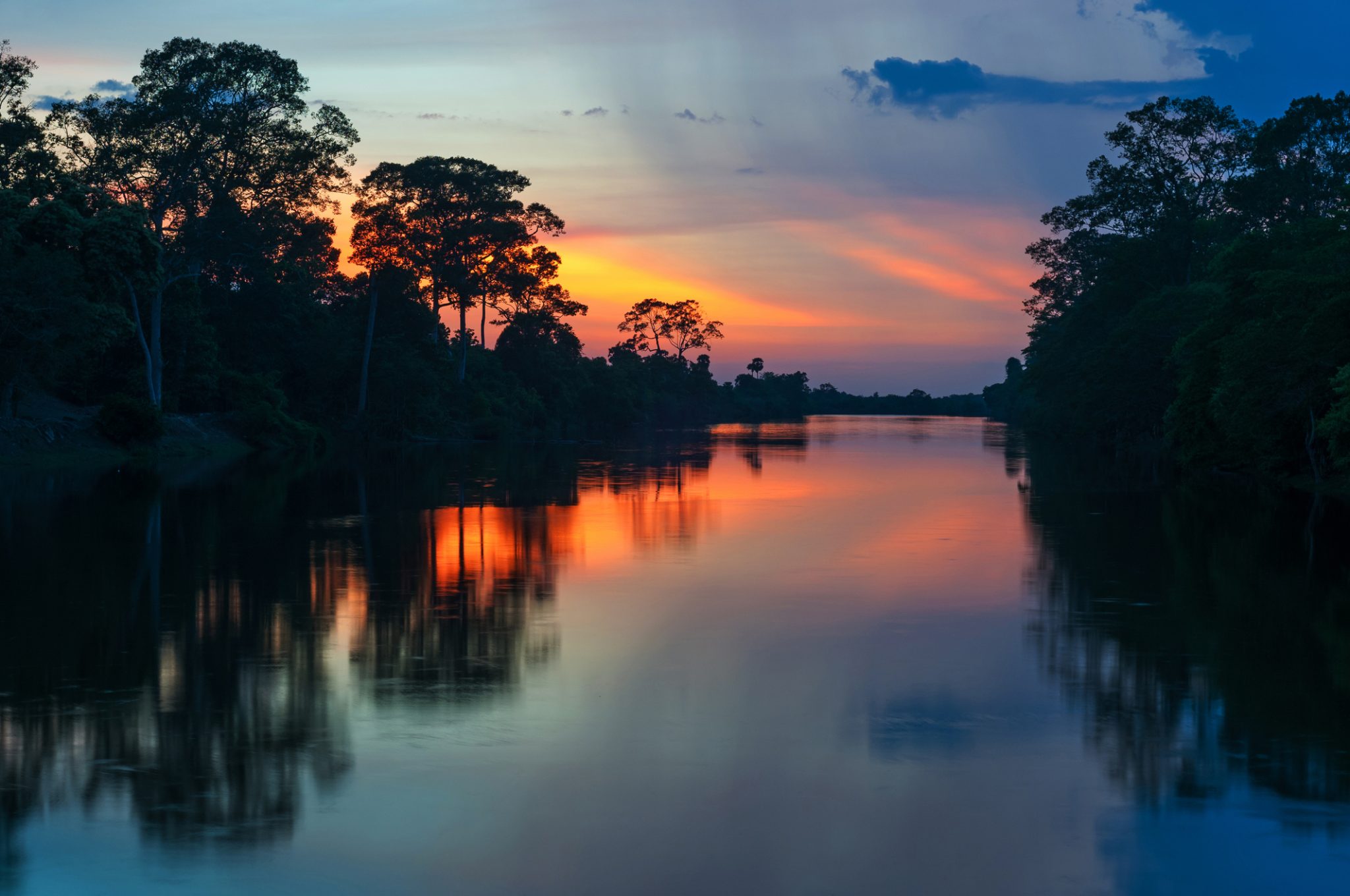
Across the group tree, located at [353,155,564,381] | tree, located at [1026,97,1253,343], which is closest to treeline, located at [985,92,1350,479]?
tree, located at [1026,97,1253,343]

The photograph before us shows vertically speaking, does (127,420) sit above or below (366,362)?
below

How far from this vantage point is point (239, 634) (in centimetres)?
1273

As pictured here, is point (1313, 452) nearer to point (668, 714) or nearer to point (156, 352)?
point (668, 714)

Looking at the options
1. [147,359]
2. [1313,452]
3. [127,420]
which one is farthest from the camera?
[147,359]

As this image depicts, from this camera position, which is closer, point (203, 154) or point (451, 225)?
point (203, 154)

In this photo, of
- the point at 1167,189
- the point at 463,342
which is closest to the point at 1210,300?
the point at 1167,189

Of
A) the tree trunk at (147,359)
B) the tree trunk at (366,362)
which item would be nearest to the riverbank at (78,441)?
the tree trunk at (147,359)

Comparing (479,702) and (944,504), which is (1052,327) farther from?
(479,702)

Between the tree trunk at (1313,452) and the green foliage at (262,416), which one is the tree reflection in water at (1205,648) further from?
the green foliage at (262,416)

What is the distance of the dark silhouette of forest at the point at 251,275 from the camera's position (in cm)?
4394

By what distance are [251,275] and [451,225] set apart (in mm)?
14551

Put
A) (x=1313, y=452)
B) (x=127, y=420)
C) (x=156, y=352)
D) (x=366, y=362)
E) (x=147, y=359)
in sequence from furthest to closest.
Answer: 1. (x=366, y=362)
2. (x=156, y=352)
3. (x=147, y=359)
4. (x=127, y=420)
5. (x=1313, y=452)

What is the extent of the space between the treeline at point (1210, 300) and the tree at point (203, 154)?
1447 inches

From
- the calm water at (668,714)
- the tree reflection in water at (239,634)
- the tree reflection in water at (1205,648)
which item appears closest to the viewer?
the calm water at (668,714)
